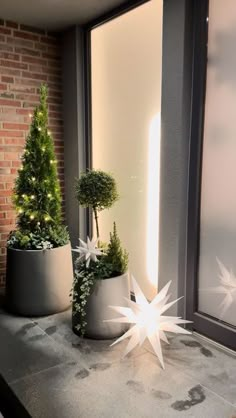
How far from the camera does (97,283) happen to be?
258 cm

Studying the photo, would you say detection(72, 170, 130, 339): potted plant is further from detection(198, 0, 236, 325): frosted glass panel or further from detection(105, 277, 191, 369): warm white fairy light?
detection(198, 0, 236, 325): frosted glass panel

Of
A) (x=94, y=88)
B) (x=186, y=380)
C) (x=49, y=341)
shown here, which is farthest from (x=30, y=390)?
(x=94, y=88)

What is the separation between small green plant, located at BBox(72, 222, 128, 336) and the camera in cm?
258

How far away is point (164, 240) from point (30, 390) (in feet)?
4.54

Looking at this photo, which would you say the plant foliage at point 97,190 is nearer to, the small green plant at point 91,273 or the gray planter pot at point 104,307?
the small green plant at point 91,273

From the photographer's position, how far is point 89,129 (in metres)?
3.71

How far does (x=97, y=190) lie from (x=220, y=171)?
87cm

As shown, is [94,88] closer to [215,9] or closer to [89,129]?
[89,129]

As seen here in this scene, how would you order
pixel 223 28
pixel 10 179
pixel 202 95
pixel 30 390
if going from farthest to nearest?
pixel 10 179, pixel 202 95, pixel 223 28, pixel 30 390

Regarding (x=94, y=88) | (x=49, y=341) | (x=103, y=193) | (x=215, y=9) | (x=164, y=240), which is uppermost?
(x=215, y=9)

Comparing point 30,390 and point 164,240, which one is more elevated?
point 164,240

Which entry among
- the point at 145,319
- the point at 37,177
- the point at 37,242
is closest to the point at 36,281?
the point at 37,242

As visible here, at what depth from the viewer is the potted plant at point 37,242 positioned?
2.97m

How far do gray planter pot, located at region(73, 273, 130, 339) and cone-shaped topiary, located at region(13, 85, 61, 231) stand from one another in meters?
0.86
